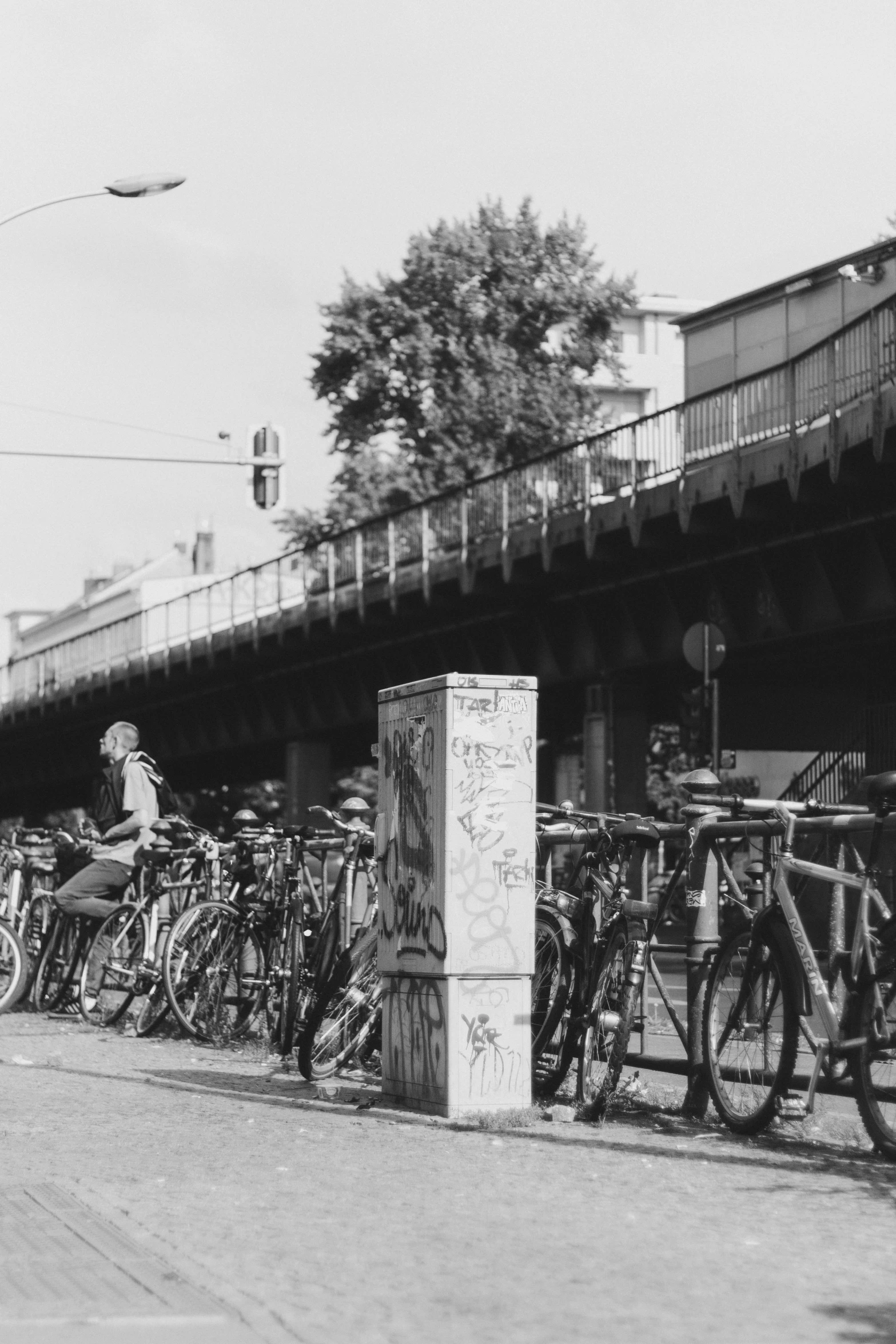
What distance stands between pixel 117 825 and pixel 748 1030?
254 inches

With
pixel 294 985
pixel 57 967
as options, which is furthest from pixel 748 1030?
pixel 57 967

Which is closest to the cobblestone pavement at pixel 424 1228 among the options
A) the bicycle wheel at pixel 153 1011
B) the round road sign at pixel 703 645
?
the bicycle wheel at pixel 153 1011

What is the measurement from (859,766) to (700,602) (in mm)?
5402

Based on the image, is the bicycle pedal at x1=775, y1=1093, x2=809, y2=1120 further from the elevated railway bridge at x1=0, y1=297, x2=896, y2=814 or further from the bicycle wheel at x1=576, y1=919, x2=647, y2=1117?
the elevated railway bridge at x1=0, y1=297, x2=896, y2=814

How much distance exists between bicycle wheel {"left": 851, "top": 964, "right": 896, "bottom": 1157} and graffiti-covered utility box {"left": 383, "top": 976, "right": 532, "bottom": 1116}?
1.69m

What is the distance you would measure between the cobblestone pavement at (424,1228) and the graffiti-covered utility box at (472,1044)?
190 mm

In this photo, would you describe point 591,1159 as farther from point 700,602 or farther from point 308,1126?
point 700,602

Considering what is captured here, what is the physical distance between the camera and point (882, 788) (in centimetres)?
700

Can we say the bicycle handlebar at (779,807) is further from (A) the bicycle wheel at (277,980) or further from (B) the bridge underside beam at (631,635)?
(B) the bridge underside beam at (631,635)

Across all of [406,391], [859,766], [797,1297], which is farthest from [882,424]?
[406,391]

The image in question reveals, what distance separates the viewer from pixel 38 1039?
38.7 feet

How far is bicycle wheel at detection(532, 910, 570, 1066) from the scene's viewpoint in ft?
28.3

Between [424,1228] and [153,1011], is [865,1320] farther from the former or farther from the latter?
[153,1011]

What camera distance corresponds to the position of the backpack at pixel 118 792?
43.3 feet
